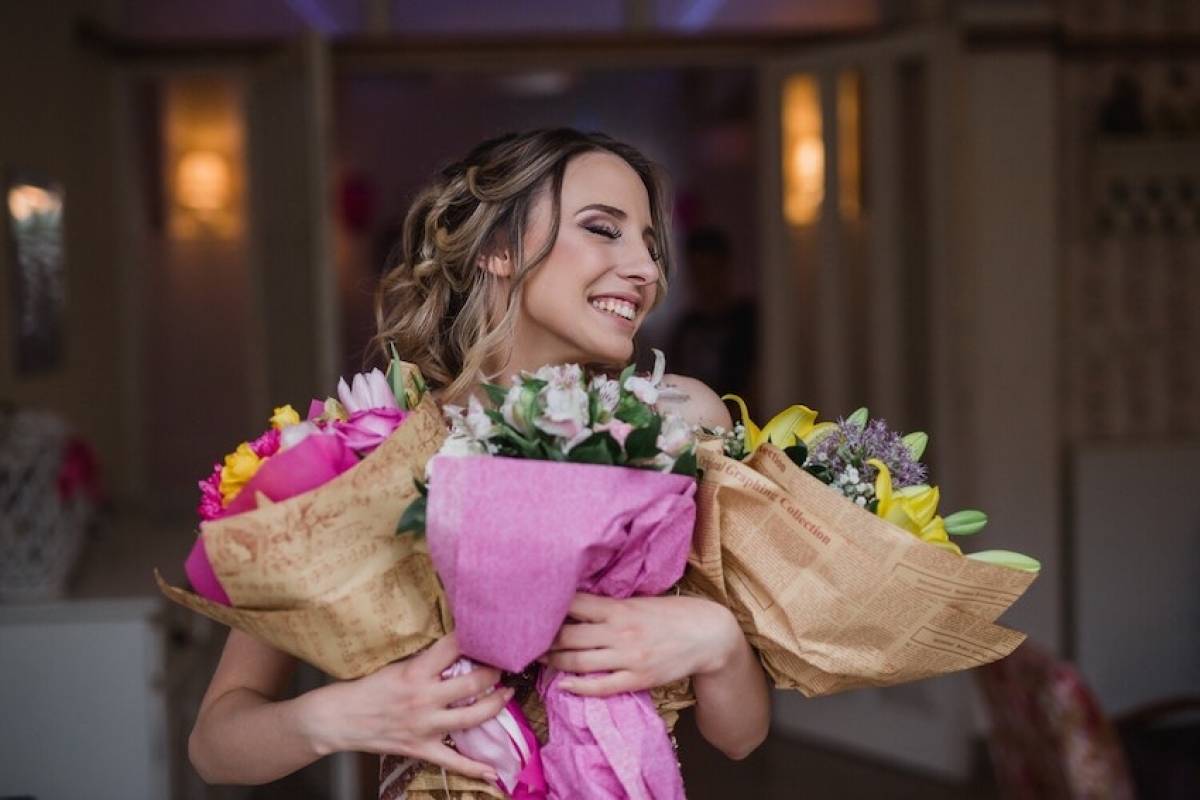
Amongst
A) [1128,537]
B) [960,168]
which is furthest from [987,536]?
[960,168]

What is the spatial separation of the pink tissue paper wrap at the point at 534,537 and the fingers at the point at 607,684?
83 mm

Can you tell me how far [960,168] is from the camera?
4137 mm

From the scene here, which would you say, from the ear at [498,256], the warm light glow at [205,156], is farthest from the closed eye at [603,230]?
the warm light glow at [205,156]

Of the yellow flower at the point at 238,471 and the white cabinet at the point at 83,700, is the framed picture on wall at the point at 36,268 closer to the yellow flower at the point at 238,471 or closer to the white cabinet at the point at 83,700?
the white cabinet at the point at 83,700

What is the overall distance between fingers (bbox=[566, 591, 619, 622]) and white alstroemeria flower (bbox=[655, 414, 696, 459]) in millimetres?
171

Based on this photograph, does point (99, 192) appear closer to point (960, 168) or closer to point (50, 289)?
point (50, 289)

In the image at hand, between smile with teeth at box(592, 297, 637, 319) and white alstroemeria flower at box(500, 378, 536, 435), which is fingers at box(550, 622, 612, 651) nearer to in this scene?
white alstroemeria flower at box(500, 378, 536, 435)

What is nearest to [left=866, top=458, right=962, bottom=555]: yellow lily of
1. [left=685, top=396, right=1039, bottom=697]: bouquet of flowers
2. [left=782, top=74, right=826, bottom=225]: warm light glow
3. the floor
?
[left=685, top=396, right=1039, bottom=697]: bouquet of flowers

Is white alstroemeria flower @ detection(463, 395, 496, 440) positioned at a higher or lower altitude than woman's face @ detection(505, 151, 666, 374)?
lower

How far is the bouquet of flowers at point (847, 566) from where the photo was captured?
115cm

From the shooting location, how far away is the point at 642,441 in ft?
3.61

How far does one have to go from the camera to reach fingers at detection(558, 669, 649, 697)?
120cm

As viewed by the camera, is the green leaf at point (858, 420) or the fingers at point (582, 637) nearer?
the fingers at point (582, 637)

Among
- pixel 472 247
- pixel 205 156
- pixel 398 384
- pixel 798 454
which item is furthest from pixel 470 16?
pixel 798 454
